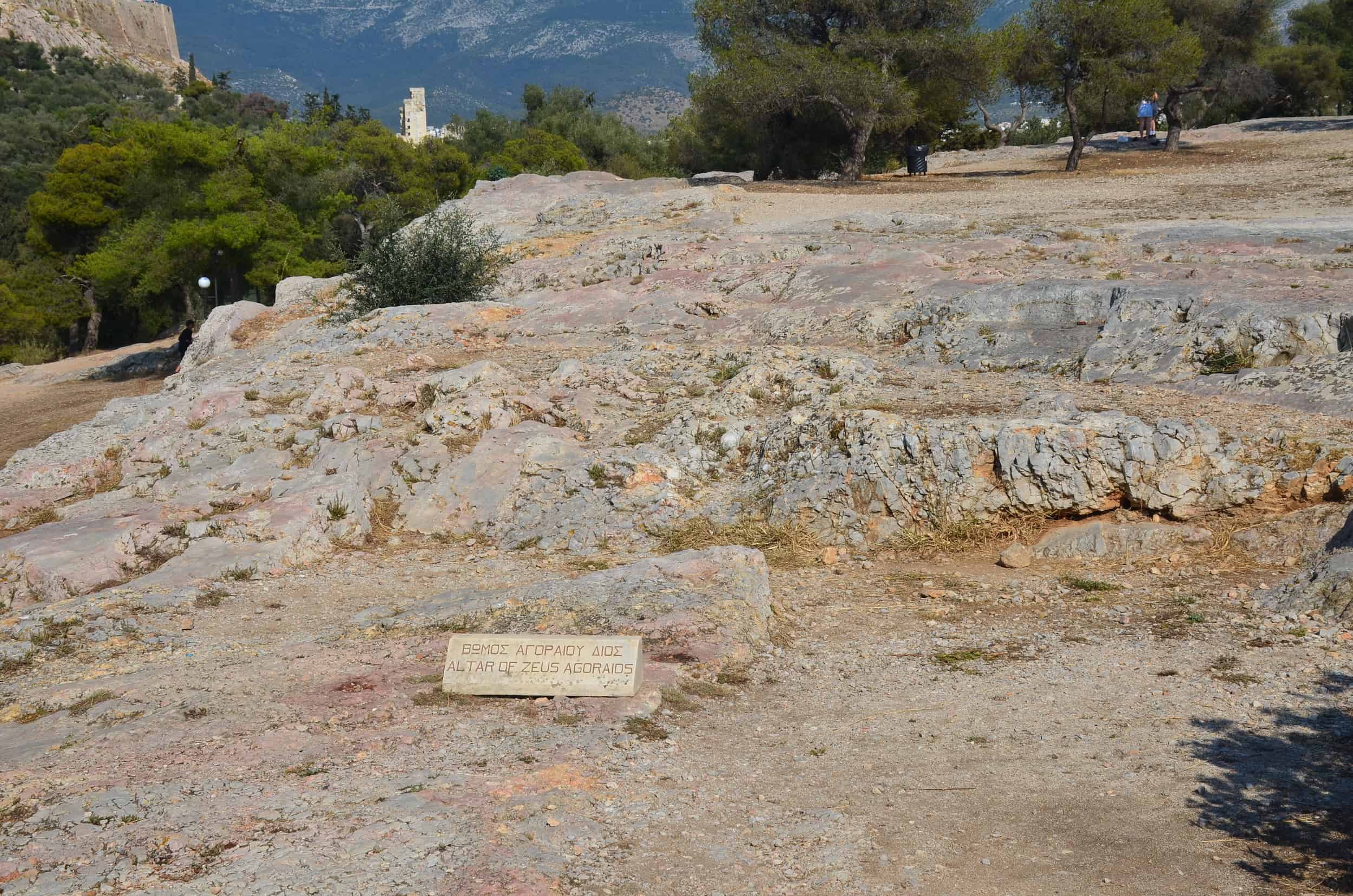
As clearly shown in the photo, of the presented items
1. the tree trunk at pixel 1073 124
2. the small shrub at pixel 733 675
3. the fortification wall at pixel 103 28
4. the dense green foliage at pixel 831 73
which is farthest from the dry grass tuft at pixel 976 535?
the fortification wall at pixel 103 28

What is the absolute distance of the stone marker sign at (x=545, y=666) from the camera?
614 cm

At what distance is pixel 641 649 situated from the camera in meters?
6.39

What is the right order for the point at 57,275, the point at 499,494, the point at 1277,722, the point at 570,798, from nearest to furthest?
the point at 570,798
the point at 1277,722
the point at 499,494
the point at 57,275

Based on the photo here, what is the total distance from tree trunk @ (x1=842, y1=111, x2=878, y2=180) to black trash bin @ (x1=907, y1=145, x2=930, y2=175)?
3.14 m

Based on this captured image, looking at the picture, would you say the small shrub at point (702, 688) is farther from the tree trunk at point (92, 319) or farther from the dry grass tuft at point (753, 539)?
the tree trunk at point (92, 319)

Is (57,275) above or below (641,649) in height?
above

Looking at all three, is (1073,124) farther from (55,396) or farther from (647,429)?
(55,396)

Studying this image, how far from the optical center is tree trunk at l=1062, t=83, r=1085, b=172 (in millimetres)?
24391

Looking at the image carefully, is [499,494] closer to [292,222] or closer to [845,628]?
[845,628]

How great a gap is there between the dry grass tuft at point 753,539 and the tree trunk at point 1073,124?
1869cm

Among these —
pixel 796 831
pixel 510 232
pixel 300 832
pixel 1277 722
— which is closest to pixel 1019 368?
pixel 1277 722

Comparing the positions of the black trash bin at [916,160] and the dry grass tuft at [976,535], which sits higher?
the black trash bin at [916,160]

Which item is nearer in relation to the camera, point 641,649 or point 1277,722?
point 1277,722

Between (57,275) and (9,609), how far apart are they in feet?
111
